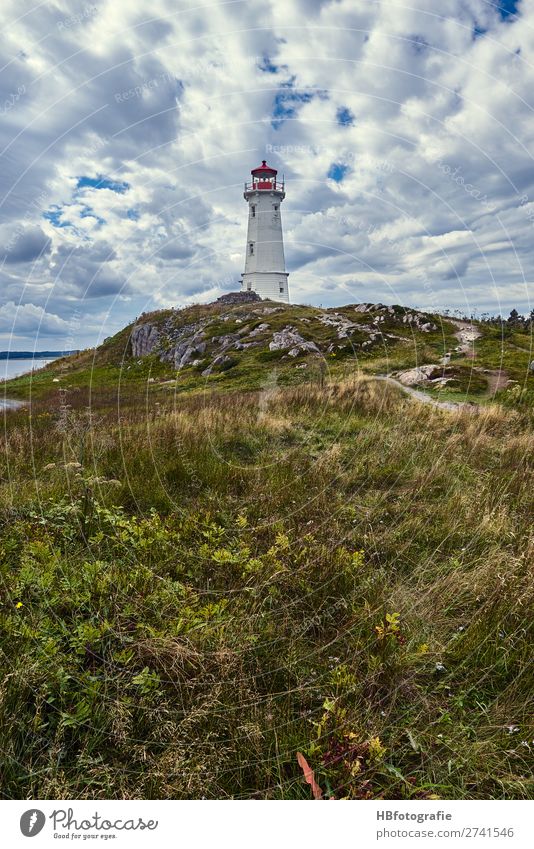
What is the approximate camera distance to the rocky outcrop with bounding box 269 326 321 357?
28.3 meters

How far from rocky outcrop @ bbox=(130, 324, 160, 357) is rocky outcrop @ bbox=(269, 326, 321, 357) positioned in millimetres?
17325

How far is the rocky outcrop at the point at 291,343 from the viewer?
92.9ft

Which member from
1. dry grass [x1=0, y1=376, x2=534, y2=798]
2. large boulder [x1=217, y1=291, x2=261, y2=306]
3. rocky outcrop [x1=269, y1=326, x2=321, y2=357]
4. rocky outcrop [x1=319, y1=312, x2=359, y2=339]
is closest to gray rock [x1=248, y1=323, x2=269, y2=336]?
rocky outcrop [x1=269, y1=326, x2=321, y2=357]

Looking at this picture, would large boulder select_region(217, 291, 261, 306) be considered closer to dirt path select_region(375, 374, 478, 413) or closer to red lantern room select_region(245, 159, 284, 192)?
red lantern room select_region(245, 159, 284, 192)

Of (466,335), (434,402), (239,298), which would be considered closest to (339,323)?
(466,335)

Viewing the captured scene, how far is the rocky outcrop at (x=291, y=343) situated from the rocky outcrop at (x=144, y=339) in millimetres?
17325

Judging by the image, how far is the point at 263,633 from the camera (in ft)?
11.4

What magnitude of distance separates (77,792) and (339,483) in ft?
16.5

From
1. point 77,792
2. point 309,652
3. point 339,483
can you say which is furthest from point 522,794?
point 339,483

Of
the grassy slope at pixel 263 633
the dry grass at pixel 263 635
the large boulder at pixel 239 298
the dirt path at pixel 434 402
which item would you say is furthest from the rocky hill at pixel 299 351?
the dry grass at pixel 263 635

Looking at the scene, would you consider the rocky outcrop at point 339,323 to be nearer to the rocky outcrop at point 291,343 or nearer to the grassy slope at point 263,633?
the rocky outcrop at point 291,343
